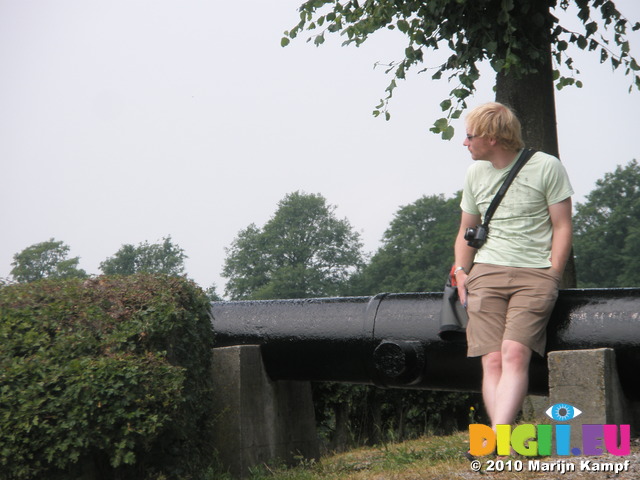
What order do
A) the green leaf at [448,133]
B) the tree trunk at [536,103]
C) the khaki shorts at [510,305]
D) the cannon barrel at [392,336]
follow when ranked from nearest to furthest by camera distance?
the khaki shorts at [510,305], the cannon barrel at [392,336], the tree trunk at [536,103], the green leaf at [448,133]

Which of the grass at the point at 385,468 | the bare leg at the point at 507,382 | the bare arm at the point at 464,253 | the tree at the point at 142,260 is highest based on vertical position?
the tree at the point at 142,260

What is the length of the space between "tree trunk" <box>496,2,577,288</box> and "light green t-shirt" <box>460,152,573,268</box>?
4121 millimetres

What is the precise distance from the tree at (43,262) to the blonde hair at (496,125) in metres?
56.4

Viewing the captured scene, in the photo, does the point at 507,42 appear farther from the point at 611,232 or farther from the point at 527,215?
the point at 611,232

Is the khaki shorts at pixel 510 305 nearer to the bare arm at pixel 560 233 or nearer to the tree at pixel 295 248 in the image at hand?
the bare arm at pixel 560 233

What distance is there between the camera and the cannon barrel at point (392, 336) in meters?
4.93

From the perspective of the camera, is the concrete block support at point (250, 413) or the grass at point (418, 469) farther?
the concrete block support at point (250, 413)

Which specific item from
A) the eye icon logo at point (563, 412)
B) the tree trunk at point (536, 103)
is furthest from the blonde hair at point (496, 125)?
the tree trunk at point (536, 103)

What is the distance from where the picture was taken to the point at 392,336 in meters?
5.77

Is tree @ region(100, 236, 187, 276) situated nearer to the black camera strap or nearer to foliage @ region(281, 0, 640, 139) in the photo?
foliage @ region(281, 0, 640, 139)

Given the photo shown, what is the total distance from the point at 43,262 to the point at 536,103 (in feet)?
187

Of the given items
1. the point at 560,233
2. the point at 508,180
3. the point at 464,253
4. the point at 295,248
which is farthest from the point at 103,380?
the point at 295,248

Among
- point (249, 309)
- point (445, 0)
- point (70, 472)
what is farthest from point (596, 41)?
point (70, 472)

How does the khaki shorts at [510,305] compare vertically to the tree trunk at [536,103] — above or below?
below
